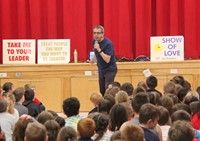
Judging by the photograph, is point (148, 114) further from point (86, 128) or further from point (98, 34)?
point (98, 34)

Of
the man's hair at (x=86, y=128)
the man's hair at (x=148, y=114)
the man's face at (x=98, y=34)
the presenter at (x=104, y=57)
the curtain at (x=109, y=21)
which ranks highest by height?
the curtain at (x=109, y=21)

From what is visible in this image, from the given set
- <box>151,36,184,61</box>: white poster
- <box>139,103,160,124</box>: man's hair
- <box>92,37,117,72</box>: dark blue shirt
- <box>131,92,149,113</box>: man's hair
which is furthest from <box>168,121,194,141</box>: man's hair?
<box>151,36,184,61</box>: white poster

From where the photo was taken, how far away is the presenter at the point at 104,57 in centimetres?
989

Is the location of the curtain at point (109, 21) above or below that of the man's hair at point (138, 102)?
above

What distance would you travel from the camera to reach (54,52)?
1187 cm

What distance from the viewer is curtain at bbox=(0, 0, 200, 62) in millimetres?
13383

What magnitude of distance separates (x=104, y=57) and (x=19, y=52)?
2.66 m

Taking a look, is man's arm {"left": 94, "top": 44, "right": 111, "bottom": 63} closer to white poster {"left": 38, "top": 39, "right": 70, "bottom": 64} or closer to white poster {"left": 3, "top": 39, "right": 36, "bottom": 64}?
white poster {"left": 38, "top": 39, "right": 70, "bottom": 64}

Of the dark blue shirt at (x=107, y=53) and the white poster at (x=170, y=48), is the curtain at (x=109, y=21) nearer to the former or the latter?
the white poster at (x=170, y=48)

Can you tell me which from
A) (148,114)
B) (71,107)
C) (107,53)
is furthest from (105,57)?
(148,114)

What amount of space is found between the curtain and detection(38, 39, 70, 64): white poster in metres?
1.40

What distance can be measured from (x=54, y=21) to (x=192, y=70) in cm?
371

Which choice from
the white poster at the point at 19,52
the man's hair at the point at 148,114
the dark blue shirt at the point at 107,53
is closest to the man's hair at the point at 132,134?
the man's hair at the point at 148,114

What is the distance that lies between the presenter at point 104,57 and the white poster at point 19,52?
2.20 m
